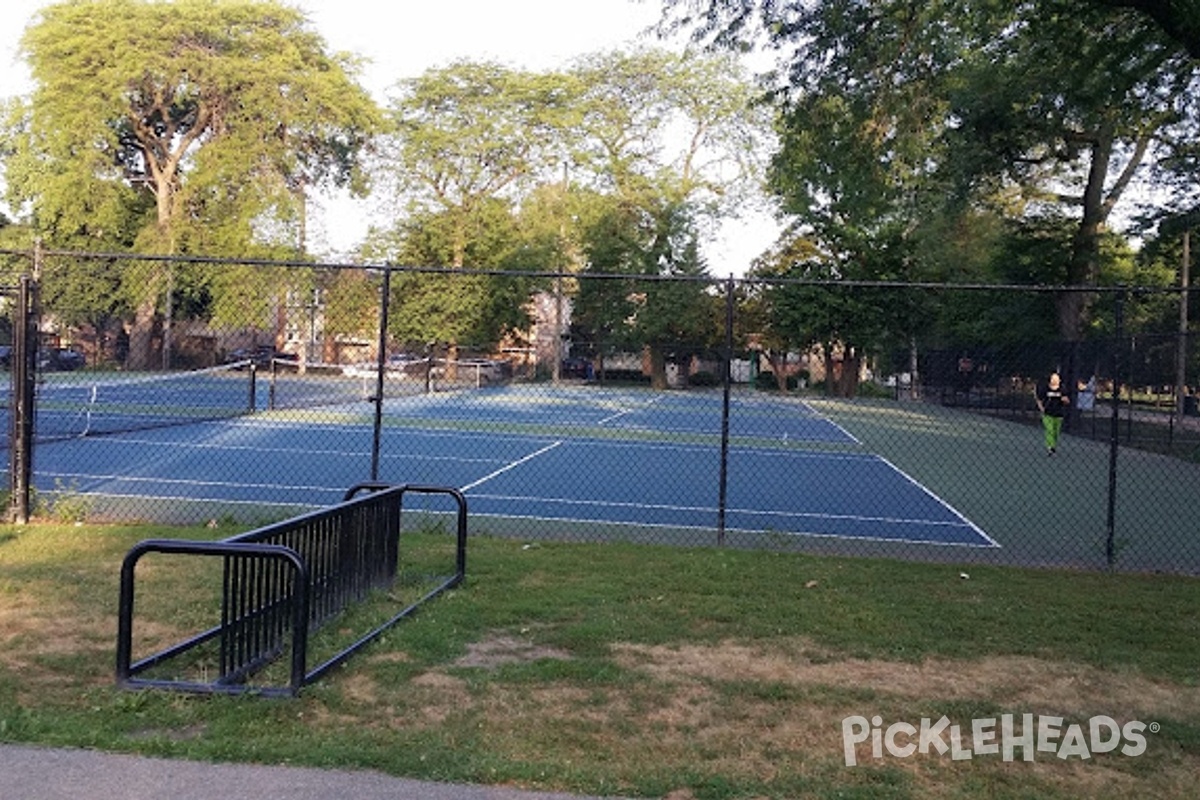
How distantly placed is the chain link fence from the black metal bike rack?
3014 mm

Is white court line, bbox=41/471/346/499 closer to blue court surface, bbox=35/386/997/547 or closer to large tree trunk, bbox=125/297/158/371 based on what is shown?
blue court surface, bbox=35/386/997/547

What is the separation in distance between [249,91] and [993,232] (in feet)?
118

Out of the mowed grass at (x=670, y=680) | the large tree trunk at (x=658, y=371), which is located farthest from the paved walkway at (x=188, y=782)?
the large tree trunk at (x=658, y=371)

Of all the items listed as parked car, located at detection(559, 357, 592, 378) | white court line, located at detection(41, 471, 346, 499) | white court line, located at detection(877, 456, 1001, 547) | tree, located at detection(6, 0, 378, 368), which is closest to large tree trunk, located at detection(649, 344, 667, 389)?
parked car, located at detection(559, 357, 592, 378)

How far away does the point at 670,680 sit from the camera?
21.0 ft

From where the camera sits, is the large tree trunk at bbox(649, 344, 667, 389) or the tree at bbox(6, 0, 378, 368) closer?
the large tree trunk at bbox(649, 344, 667, 389)

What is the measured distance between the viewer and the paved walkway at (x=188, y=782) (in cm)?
452

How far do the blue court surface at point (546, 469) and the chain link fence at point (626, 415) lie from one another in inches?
4.0

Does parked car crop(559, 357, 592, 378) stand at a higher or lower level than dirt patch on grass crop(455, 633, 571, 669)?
higher

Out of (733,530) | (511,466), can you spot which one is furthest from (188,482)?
(733,530)

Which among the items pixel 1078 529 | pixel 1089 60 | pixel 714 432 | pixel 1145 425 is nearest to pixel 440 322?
pixel 714 432

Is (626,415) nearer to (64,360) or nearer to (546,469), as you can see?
(546,469)

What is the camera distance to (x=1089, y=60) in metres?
10.6

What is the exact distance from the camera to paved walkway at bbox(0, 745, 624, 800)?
14.8 feet
